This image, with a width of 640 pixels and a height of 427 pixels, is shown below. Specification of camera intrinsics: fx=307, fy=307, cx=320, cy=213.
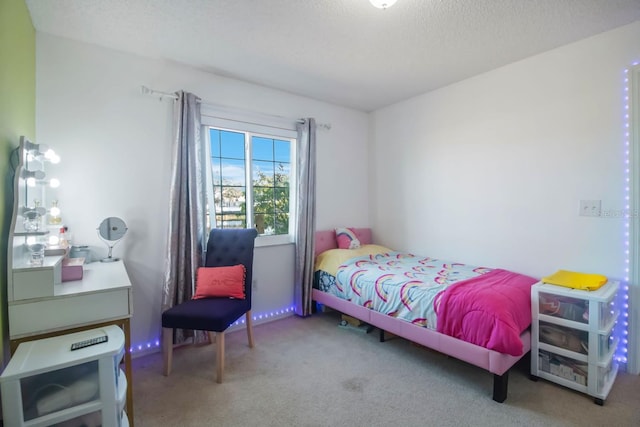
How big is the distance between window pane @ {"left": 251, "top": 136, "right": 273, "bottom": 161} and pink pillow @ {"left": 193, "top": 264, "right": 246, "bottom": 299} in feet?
4.25

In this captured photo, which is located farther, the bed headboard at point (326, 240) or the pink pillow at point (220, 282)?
the bed headboard at point (326, 240)

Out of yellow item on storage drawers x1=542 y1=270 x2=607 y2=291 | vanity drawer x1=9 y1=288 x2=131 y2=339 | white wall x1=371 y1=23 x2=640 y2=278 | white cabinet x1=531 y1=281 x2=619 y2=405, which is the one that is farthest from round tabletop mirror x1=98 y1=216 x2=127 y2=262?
yellow item on storage drawers x1=542 y1=270 x2=607 y2=291

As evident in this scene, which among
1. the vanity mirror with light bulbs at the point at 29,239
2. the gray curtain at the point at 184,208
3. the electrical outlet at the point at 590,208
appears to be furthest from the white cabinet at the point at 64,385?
the electrical outlet at the point at 590,208

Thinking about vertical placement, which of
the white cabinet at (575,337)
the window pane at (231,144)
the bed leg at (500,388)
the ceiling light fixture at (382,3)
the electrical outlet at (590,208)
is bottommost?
the bed leg at (500,388)

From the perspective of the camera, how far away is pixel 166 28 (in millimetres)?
2195

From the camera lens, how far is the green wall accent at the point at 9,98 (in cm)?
155

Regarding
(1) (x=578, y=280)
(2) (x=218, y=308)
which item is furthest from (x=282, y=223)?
(1) (x=578, y=280)

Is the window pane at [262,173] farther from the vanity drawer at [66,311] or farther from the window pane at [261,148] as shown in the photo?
the vanity drawer at [66,311]

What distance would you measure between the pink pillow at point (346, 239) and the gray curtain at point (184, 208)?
1.63 meters

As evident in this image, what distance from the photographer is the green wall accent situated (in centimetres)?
155

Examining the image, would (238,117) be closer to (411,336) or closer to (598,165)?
(411,336)

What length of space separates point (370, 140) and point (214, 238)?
251 centimetres

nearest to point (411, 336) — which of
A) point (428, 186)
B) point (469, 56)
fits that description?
point (428, 186)

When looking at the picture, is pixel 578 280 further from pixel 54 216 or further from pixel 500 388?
pixel 54 216
